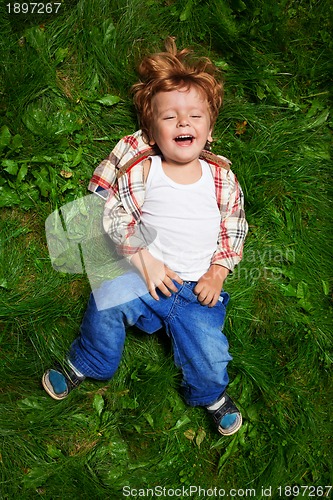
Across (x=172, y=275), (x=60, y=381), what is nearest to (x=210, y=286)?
(x=172, y=275)

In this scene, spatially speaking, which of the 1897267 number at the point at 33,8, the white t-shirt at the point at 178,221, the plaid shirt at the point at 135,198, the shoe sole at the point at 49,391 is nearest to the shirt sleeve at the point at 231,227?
the plaid shirt at the point at 135,198

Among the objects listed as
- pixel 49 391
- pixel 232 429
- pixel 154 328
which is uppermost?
pixel 154 328

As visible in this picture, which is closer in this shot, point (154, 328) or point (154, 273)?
point (154, 273)

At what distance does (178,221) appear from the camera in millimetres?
3227

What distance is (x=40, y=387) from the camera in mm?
3393

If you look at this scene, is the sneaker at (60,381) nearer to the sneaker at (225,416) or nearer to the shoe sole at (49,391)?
the shoe sole at (49,391)

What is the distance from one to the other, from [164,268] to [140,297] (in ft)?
0.69

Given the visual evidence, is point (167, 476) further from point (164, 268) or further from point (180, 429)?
point (164, 268)

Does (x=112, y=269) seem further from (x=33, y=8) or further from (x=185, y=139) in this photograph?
(x=33, y=8)

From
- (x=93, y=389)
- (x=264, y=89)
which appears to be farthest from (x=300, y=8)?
(x=93, y=389)

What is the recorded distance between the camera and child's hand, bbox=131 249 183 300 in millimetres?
3148

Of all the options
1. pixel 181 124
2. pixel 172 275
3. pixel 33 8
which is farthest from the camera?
pixel 33 8

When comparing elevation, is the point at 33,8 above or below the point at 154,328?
above

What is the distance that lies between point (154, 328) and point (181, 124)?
1.16 meters
